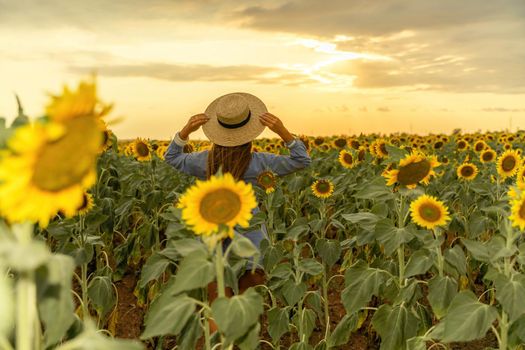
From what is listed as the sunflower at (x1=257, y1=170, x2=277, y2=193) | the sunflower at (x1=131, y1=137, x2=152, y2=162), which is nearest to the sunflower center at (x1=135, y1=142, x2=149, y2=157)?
the sunflower at (x1=131, y1=137, x2=152, y2=162)

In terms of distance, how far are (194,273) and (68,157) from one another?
34.8 inches

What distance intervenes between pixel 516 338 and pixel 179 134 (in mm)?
2959

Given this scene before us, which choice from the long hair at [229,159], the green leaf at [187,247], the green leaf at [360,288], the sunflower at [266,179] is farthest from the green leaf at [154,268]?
the sunflower at [266,179]

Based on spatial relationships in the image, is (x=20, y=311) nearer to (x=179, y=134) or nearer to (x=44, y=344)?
(x=44, y=344)

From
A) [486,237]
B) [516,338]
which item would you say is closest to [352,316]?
[516,338]

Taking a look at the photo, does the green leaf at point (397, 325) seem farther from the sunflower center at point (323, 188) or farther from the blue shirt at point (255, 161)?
the sunflower center at point (323, 188)

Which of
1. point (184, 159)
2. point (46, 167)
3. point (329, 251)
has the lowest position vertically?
point (329, 251)

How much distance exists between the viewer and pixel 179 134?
5.07m

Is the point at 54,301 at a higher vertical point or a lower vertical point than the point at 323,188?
higher

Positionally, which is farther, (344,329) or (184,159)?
(184,159)

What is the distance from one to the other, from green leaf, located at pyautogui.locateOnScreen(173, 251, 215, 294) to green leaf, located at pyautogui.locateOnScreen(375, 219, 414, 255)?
200 centimetres

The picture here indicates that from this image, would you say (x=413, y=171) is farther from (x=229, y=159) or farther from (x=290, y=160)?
(x=229, y=159)

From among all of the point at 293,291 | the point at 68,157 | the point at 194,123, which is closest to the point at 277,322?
the point at 293,291

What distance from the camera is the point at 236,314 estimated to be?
2186mm
